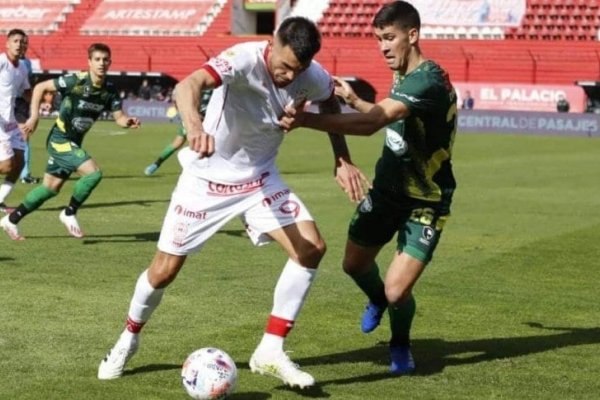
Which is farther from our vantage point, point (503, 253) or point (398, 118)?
point (503, 253)

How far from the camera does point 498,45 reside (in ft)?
160

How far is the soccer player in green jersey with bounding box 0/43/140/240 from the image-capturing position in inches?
514

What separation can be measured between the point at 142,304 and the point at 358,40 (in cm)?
4605

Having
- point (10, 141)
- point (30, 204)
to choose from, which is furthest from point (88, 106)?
point (10, 141)

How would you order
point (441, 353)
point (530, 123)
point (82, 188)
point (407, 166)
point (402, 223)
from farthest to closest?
point (530, 123) → point (82, 188) → point (441, 353) → point (402, 223) → point (407, 166)

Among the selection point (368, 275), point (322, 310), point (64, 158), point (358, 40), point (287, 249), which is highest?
point (287, 249)

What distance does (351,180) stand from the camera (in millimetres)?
6875

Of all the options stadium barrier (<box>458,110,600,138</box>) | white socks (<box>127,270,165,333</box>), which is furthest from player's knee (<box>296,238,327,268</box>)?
stadium barrier (<box>458,110,600,138</box>)

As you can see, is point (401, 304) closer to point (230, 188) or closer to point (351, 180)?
point (351, 180)

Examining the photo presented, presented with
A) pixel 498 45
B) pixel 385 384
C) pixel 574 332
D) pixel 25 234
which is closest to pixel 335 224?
pixel 25 234

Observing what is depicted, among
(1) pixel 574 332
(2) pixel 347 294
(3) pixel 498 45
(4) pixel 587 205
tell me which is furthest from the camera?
(3) pixel 498 45

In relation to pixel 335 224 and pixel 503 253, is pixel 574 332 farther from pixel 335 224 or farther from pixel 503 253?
pixel 335 224

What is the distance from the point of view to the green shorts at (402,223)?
721 cm

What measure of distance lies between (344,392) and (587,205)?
12.6 metres
